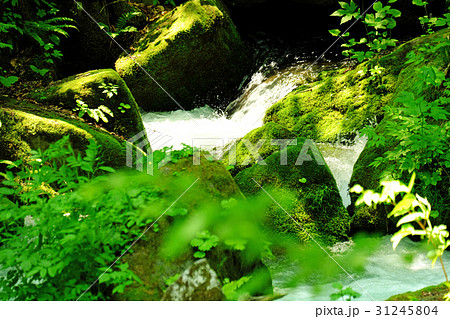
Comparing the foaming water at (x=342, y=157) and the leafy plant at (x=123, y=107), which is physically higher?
the leafy plant at (x=123, y=107)

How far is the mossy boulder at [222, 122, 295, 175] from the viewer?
501 cm

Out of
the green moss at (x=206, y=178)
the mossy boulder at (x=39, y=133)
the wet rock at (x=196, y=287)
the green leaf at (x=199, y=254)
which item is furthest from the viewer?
the mossy boulder at (x=39, y=133)

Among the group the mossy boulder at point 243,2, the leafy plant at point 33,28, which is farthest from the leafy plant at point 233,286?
the mossy boulder at point 243,2

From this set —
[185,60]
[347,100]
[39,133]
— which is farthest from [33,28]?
[347,100]

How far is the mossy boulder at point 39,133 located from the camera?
4332 mm

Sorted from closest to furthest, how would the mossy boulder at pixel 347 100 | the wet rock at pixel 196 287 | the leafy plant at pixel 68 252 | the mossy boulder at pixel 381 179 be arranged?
the wet rock at pixel 196 287, the leafy plant at pixel 68 252, the mossy boulder at pixel 381 179, the mossy boulder at pixel 347 100

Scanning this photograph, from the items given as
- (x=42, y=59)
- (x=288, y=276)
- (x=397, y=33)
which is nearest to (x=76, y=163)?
(x=288, y=276)

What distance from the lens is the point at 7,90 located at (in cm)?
549

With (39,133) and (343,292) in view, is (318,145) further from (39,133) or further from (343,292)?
(39,133)

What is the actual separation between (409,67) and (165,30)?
18.2 ft

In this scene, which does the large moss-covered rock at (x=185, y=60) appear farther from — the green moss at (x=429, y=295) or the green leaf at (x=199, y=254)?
the green moss at (x=429, y=295)

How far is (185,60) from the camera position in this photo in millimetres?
8453

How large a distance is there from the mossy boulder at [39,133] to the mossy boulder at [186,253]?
1.61 metres

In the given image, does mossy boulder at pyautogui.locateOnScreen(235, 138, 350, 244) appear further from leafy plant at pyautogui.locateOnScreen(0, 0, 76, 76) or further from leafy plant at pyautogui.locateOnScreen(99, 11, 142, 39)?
leafy plant at pyautogui.locateOnScreen(99, 11, 142, 39)
